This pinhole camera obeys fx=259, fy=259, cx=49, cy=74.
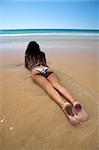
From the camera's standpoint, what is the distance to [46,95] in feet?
7.57

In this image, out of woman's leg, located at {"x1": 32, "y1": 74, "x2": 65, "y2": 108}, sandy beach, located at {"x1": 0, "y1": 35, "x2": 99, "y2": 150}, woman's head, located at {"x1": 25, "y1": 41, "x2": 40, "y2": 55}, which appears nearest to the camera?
sandy beach, located at {"x1": 0, "y1": 35, "x2": 99, "y2": 150}

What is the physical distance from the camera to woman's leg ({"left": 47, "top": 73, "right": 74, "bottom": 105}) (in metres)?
2.24

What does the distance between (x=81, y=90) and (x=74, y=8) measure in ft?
2.68

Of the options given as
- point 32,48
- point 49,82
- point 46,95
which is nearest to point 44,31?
point 32,48

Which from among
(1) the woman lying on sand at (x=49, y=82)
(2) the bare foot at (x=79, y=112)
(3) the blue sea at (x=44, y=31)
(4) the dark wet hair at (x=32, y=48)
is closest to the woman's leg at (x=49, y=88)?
(1) the woman lying on sand at (x=49, y=82)

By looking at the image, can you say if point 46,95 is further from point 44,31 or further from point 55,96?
point 44,31

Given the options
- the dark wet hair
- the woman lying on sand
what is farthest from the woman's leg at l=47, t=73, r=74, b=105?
the dark wet hair

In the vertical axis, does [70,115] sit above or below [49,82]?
below

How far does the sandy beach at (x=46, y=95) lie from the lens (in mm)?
2064

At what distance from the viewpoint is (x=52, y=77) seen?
7.88ft

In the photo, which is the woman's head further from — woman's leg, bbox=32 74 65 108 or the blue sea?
woman's leg, bbox=32 74 65 108

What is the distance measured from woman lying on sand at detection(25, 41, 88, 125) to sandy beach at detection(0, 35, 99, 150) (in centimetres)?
5

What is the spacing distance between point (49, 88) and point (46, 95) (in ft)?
0.22

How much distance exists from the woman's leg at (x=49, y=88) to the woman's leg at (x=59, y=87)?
41 millimetres
